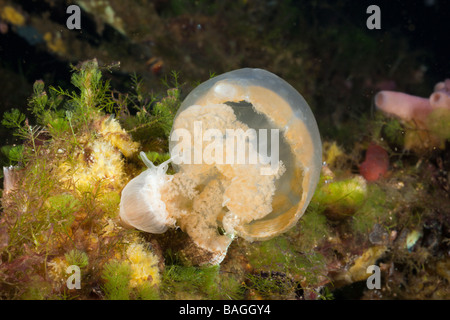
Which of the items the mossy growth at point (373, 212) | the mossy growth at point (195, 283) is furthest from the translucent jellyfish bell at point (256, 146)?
the mossy growth at point (373, 212)

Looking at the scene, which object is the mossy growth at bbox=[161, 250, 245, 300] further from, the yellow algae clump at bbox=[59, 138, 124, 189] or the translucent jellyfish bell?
the yellow algae clump at bbox=[59, 138, 124, 189]

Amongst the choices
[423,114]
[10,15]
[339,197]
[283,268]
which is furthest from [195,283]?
[10,15]

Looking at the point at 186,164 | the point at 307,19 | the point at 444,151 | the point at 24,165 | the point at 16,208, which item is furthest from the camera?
the point at 307,19

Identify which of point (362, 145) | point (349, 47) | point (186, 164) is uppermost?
point (349, 47)

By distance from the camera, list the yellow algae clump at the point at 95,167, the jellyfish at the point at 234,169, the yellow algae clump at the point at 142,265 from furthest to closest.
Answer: the yellow algae clump at the point at 95,167
the jellyfish at the point at 234,169
the yellow algae clump at the point at 142,265

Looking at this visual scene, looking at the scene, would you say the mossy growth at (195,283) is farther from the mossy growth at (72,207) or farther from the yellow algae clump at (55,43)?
the yellow algae clump at (55,43)

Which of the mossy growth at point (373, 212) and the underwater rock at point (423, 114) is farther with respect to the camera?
the underwater rock at point (423, 114)
